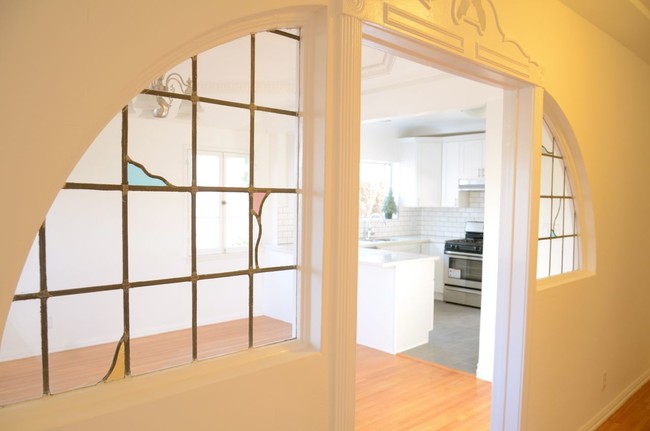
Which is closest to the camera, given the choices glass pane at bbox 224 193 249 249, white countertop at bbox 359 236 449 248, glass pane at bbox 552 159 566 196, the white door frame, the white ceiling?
glass pane at bbox 224 193 249 249

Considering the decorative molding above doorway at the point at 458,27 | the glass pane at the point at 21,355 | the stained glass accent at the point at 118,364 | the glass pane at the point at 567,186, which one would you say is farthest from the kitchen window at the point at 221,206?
the glass pane at the point at 567,186

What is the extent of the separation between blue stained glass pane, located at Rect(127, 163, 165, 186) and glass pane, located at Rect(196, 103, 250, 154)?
0.16 meters

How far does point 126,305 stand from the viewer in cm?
121

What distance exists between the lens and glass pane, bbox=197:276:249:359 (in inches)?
53.8

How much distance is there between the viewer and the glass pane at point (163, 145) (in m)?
1.21

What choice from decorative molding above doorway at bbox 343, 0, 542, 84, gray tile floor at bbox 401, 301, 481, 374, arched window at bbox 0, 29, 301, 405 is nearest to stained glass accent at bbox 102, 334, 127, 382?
arched window at bbox 0, 29, 301, 405

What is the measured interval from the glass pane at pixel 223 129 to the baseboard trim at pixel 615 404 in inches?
120

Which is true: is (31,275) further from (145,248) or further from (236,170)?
(236,170)

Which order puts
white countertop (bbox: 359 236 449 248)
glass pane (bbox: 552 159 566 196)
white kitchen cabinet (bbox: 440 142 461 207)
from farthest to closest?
1. white kitchen cabinet (bbox: 440 142 461 207)
2. white countertop (bbox: 359 236 449 248)
3. glass pane (bbox: 552 159 566 196)

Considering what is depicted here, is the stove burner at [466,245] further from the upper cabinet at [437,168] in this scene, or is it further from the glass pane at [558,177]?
the glass pane at [558,177]

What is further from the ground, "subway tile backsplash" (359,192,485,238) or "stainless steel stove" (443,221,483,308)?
"subway tile backsplash" (359,192,485,238)

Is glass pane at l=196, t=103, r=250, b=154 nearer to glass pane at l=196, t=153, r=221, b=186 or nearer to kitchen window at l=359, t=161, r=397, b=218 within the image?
glass pane at l=196, t=153, r=221, b=186

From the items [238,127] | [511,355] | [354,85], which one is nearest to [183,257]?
[238,127]

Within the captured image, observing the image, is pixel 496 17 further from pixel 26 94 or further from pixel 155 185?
pixel 26 94
